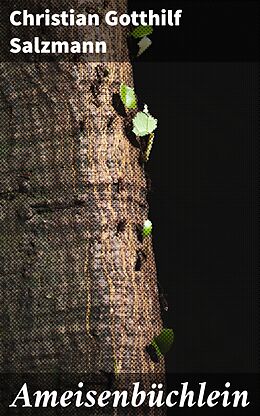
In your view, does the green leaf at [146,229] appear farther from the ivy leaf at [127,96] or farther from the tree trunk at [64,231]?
the ivy leaf at [127,96]

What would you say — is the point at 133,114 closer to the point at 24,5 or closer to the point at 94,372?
the point at 24,5

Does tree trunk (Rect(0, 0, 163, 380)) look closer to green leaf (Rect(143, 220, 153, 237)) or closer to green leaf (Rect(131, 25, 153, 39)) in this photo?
green leaf (Rect(143, 220, 153, 237))

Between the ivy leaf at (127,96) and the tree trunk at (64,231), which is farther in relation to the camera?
the ivy leaf at (127,96)

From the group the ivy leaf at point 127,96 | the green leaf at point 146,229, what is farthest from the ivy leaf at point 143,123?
the green leaf at point 146,229

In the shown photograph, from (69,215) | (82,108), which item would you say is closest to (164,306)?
(69,215)

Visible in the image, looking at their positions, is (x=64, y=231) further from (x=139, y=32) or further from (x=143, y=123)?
(x=139, y=32)

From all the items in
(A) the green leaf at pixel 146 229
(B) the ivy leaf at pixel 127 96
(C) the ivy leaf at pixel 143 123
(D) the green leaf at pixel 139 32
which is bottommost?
(A) the green leaf at pixel 146 229
